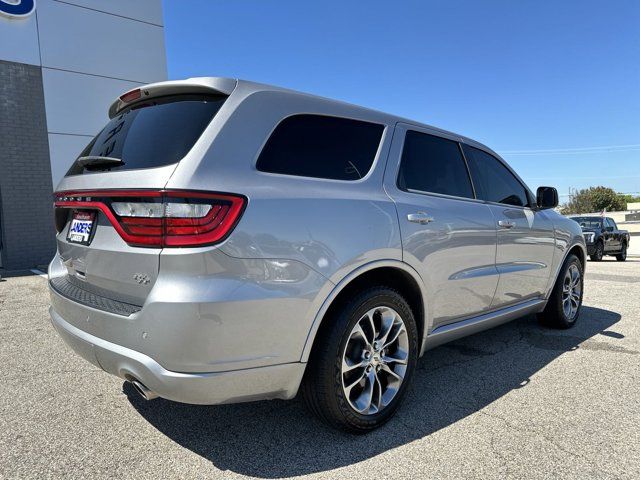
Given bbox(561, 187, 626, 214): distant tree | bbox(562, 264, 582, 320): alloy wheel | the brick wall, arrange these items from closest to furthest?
1. bbox(562, 264, 582, 320): alloy wheel
2. the brick wall
3. bbox(561, 187, 626, 214): distant tree

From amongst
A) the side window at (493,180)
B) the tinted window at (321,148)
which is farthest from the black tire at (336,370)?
the side window at (493,180)

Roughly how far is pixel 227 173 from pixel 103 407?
1.90 meters

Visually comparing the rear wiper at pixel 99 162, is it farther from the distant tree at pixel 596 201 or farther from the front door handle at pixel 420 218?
the distant tree at pixel 596 201

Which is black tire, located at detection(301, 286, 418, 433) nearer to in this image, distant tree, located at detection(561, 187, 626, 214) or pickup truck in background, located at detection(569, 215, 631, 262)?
Result: pickup truck in background, located at detection(569, 215, 631, 262)

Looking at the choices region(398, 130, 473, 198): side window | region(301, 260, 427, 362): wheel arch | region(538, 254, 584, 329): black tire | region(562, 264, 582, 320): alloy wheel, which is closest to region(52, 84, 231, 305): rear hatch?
region(301, 260, 427, 362): wheel arch

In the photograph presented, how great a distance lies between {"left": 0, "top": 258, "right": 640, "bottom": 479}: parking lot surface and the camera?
220cm

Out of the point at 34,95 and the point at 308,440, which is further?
the point at 34,95

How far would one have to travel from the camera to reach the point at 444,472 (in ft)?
7.10

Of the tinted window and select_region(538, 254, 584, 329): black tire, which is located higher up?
the tinted window

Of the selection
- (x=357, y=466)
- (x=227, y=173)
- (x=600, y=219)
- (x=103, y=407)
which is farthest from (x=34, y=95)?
(x=600, y=219)

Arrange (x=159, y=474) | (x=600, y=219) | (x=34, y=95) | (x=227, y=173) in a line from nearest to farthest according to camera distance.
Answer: (x=227, y=173), (x=159, y=474), (x=34, y=95), (x=600, y=219)

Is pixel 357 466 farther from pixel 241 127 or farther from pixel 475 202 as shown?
pixel 475 202

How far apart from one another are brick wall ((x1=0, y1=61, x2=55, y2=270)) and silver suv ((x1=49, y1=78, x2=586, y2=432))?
8568mm

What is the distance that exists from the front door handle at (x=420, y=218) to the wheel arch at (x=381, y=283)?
29 cm
